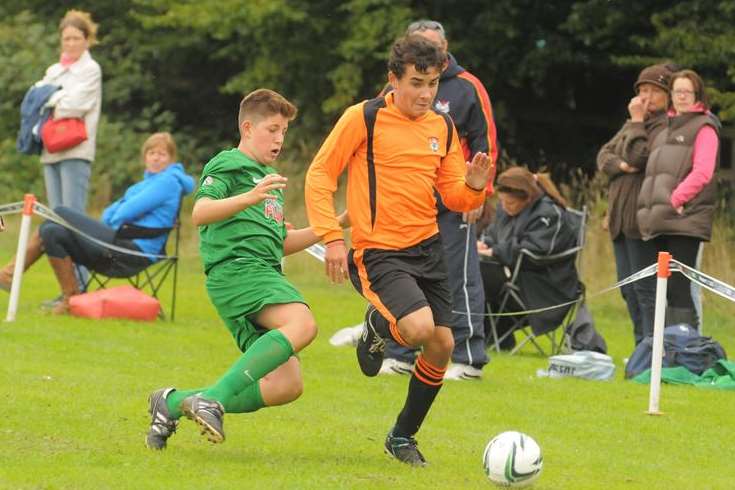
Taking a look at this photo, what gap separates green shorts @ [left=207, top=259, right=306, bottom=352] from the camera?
7.30 meters

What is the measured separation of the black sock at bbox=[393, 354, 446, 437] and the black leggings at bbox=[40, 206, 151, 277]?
6048 mm

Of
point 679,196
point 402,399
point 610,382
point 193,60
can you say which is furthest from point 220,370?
point 193,60

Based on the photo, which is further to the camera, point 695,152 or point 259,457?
point 695,152

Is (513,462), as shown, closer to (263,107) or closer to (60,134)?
(263,107)

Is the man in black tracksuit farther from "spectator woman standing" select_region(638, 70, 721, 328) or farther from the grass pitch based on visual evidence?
"spectator woman standing" select_region(638, 70, 721, 328)

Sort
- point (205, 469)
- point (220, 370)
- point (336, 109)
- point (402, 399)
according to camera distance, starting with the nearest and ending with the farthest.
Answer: point (205, 469) < point (402, 399) < point (220, 370) < point (336, 109)

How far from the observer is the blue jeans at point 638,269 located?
1199cm

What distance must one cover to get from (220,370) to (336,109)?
14.1m

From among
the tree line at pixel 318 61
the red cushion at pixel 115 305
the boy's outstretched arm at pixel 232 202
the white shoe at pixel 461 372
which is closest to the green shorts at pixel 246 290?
the boy's outstretched arm at pixel 232 202

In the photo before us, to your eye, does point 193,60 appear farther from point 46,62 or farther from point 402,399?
point 402,399

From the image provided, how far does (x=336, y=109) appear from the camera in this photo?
24719mm

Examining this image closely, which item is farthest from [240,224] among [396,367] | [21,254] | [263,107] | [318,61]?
[318,61]

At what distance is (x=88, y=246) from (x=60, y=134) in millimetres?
1342

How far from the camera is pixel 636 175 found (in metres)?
12.3
